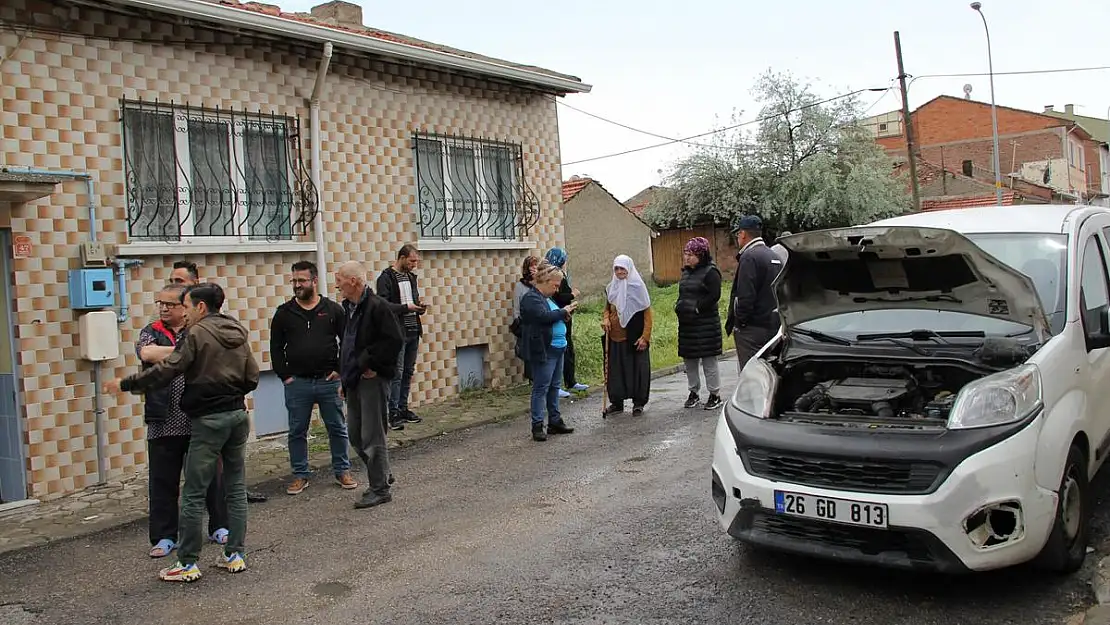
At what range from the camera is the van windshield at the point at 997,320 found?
4891 mm

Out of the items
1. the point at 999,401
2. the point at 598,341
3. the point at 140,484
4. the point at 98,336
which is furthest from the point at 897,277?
the point at 598,341

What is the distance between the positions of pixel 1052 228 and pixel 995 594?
7.29ft

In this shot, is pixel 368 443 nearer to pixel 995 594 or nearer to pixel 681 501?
pixel 681 501

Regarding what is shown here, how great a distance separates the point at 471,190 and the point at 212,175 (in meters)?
3.41

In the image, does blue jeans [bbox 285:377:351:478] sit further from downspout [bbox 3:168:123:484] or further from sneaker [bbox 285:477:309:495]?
downspout [bbox 3:168:123:484]

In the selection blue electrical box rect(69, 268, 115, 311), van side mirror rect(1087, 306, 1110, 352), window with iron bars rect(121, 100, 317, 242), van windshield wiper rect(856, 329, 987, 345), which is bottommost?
van side mirror rect(1087, 306, 1110, 352)

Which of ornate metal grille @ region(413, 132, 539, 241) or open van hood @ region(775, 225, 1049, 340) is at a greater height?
ornate metal grille @ region(413, 132, 539, 241)

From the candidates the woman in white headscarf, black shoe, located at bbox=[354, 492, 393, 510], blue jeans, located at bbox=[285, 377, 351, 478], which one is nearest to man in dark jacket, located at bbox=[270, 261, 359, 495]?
blue jeans, located at bbox=[285, 377, 351, 478]

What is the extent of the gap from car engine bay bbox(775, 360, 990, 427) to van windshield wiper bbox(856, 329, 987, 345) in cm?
20

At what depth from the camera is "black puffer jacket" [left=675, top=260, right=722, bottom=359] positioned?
946 cm

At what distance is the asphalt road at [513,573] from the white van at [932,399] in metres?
0.27

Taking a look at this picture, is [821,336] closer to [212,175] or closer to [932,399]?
[932,399]

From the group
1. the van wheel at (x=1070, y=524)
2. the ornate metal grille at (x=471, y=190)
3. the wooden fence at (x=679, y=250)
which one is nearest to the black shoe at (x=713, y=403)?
the ornate metal grille at (x=471, y=190)

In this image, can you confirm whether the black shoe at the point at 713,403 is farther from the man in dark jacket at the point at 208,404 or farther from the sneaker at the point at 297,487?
the man in dark jacket at the point at 208,404
